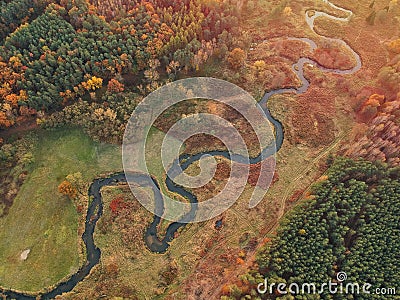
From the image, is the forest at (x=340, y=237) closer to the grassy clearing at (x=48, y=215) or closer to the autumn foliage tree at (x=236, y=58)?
the grassy clearing at (x=48, y=215)

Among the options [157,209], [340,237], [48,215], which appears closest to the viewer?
[340,237]

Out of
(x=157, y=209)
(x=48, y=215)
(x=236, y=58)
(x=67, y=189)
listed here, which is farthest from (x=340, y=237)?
(x=48, y=215)

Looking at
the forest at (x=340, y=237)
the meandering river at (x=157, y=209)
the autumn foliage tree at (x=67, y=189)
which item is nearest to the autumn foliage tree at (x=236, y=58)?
the meandering river at (x=157, y=209)

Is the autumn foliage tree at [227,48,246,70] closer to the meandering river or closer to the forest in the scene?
the meandering river

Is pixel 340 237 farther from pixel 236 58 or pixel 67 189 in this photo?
pixel 67 189

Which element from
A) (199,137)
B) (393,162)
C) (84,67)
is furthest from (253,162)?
(84,67)

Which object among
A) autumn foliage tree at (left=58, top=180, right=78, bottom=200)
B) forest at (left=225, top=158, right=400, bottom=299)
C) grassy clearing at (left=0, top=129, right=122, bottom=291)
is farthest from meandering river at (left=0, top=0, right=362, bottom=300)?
forest at (left=225, top=158, right=400, bottom=299)

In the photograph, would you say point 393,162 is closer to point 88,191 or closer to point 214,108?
point 214,108

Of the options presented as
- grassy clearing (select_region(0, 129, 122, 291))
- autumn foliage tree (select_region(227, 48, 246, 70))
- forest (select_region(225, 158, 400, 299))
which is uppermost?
autumn foliage tree (select_region(227, 48, 246, 70))
